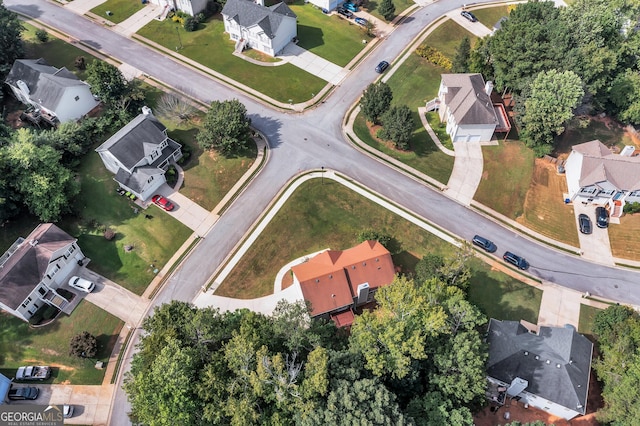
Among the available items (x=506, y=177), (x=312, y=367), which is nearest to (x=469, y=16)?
(x=506, y=177)

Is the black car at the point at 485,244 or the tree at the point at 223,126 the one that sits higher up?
the tree at the point at 223,126

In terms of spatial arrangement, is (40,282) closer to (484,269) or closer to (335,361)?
(335,361)

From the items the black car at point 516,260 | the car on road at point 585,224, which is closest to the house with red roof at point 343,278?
the black car at point 516,260

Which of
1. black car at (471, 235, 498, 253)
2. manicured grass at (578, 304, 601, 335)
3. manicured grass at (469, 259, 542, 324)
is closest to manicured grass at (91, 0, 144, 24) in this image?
black car at (471, 235, 498, 253)

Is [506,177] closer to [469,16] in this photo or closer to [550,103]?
[550,103]

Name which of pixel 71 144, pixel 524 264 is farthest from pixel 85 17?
pixel 524 264

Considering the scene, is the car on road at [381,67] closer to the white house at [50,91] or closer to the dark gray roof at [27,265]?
the white house at [50,91]

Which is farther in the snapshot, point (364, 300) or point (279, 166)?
point (279, 166)
